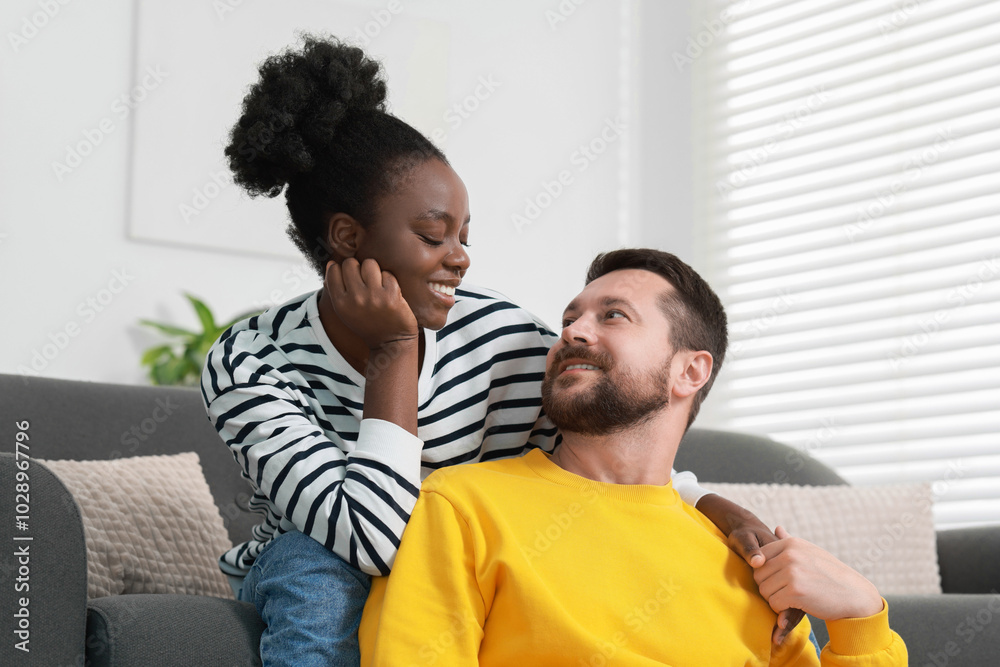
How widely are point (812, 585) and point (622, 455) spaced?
0.31 meters

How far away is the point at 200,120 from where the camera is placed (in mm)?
3268

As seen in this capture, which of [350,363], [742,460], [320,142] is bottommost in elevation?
[742,460]

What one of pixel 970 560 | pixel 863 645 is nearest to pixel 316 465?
pixel 863 645

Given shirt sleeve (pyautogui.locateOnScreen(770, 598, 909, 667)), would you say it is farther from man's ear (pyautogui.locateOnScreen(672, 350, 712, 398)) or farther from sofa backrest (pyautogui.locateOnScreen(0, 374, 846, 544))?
sofa backrest (pyautogui.locateOnScreen(0, 374, 846, 544))

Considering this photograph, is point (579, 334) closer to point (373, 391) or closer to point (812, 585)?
point (373, 391)

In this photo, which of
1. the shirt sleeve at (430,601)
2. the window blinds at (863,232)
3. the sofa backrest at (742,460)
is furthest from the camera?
the window blinds at (863,232)

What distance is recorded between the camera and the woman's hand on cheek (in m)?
1.29

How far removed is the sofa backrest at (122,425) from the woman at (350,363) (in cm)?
54

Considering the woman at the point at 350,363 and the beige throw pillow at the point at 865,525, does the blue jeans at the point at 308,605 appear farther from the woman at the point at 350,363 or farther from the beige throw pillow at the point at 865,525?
the beige throw pillow at the point at 865,525

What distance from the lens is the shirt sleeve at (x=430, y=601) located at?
1.14 m

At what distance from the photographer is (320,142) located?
4.66 ft

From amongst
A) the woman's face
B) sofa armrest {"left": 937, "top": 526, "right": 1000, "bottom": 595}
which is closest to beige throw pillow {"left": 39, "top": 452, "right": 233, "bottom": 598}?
the woman's face

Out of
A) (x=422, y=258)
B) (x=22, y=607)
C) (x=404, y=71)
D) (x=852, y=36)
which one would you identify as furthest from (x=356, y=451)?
(x=852, y=36)

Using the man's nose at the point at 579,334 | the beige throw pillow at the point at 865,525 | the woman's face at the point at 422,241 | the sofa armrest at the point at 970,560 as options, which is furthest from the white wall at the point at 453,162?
Answer: the man's nose at the point at 579,334
